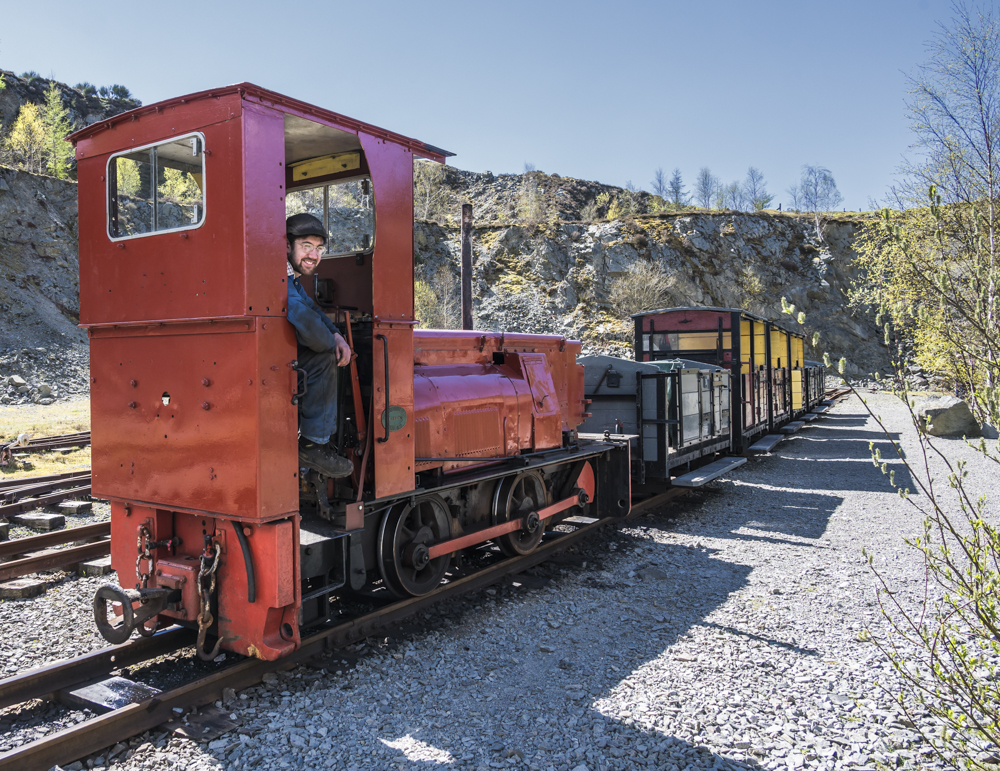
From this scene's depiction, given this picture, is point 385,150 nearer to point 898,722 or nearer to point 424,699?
point 424,699

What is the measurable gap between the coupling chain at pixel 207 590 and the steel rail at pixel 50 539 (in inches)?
147

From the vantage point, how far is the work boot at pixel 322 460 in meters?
4.32

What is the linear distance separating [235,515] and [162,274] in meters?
1.58

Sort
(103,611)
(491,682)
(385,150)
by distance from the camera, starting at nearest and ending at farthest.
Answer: (103,611)
(491,682)
(385,150)

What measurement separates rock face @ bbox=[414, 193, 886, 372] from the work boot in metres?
42.2

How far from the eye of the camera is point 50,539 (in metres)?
6.82

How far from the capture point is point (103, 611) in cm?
394

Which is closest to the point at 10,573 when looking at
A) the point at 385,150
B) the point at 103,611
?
the point at 103,611

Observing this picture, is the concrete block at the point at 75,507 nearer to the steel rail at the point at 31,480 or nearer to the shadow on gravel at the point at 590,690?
the steel rail at the point at 31,480

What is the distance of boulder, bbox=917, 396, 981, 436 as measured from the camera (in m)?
16.5

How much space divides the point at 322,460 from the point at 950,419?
688 inches

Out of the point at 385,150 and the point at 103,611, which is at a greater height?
the point at 385,150

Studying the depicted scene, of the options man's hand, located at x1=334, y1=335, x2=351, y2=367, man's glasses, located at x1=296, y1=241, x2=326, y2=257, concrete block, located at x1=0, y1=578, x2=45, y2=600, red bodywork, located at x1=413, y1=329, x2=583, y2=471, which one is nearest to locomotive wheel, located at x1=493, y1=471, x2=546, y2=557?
red bodywork, located at x1=413, y1=329, x2=583, y2=471

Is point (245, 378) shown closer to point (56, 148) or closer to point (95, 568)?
point (95, 568)
